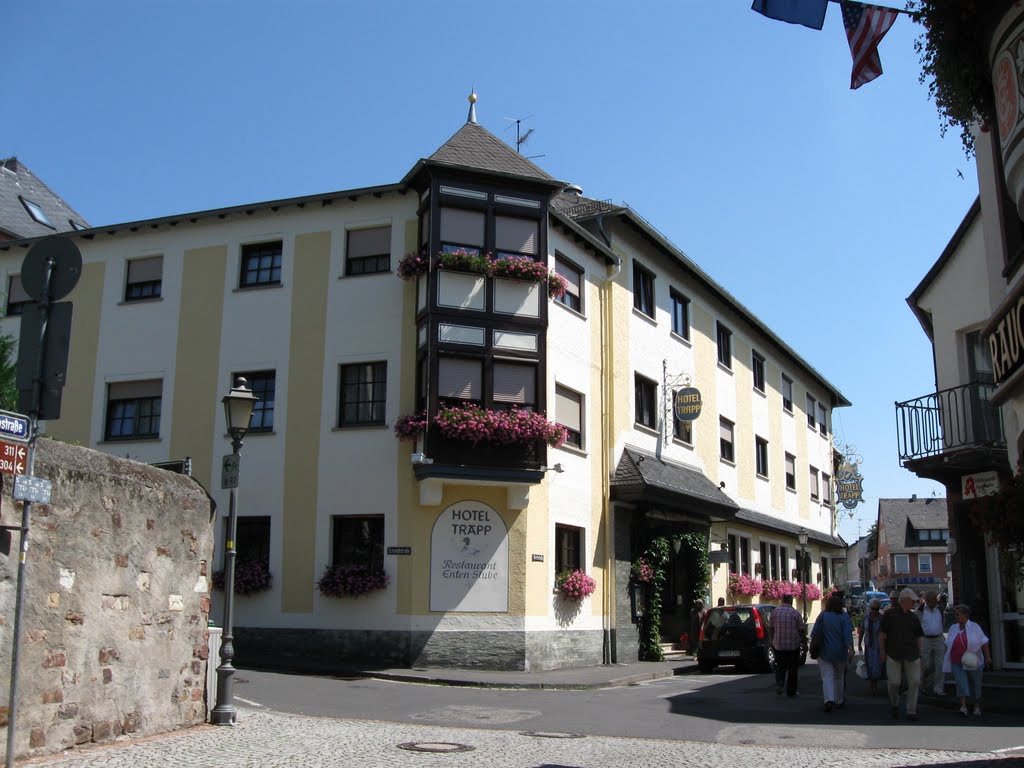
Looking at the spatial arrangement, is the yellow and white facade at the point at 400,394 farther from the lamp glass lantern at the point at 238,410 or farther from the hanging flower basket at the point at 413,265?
the lamp glass lantern at the point at 238,410

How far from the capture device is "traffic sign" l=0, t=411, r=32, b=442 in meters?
7.58

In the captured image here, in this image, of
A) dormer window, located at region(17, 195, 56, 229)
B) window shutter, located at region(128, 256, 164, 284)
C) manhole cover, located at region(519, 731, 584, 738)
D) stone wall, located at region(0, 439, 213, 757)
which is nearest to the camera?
stone wall, located at region(0, 439, 213, 757)

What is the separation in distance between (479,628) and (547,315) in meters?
6.49

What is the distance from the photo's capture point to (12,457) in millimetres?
7941

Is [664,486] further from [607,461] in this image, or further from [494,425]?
[494,425]

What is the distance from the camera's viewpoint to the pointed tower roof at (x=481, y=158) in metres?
21.0

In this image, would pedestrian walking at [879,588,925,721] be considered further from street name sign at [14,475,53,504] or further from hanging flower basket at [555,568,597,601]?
street name sign at [14,475,53,504]

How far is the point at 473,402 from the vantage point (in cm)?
2039

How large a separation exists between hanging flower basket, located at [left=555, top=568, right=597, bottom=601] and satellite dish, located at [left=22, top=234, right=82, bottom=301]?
1462 centimetres

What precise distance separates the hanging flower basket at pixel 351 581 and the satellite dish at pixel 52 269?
41.1 feet

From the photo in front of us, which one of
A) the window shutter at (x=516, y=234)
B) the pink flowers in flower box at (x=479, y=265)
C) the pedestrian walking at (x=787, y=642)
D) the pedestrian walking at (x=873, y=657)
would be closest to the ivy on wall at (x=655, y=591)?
the pedestrian walking at (x=873, y=657)

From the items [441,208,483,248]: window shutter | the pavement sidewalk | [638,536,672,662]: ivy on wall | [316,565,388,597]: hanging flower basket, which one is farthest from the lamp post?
[638,536,672,662]: ivy on wall

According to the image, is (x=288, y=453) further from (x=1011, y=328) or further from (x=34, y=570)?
(x=1011, y=328)

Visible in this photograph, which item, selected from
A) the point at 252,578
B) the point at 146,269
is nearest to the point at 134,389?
the point at 146,269
